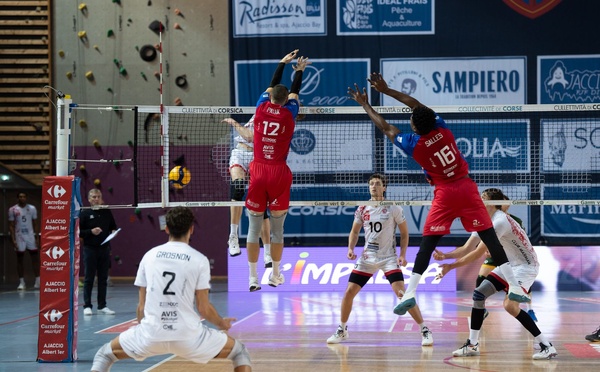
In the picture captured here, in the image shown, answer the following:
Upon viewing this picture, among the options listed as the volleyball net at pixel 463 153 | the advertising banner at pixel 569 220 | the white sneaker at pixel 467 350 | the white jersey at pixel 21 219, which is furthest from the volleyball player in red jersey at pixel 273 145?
the white jersey at pixel 21 219

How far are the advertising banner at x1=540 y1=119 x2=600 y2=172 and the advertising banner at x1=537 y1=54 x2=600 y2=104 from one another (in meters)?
1.00

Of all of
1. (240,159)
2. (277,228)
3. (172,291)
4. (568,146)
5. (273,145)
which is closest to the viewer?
(172,291)

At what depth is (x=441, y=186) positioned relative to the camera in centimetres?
978

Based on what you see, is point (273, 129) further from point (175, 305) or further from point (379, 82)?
point (175, 305)

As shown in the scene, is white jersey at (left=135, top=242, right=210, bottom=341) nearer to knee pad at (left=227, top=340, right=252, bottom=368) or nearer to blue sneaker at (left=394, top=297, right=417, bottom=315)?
knee pad at (left=227, top=340, right=252, bottom=368)

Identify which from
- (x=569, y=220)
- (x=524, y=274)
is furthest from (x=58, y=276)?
(x=569, y=220)

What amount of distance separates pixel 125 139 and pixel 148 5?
12.3 ft

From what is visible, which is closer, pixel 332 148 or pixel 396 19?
pixel 332 148

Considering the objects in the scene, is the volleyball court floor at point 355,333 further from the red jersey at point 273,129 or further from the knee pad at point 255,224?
the red jersey at point 273,129

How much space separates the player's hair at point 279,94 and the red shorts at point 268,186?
0.79 metres

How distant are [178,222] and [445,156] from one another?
3.72 metres

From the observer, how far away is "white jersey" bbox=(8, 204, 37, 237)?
21.7 metres

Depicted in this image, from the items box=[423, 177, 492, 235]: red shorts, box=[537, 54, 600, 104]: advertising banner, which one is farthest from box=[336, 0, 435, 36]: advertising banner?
box=[423, 177, 492, 235]: red shorts

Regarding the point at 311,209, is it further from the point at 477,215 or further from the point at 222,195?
the point at 477,215
